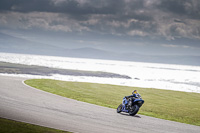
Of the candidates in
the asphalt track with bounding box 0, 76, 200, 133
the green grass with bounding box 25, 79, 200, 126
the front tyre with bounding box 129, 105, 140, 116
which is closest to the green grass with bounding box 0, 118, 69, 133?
the asphalt track with bounding box 0, 76, 200, 133

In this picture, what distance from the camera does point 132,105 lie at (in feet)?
54.3

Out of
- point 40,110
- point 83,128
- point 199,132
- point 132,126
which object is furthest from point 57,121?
point 199,132

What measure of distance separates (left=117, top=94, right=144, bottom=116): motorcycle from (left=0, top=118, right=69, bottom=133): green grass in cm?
676

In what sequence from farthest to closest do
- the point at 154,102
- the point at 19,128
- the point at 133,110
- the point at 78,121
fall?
the point at 154,102 → the point at 133,110 → the point at 78,121 → the point at 19,128

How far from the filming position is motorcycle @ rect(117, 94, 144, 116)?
1625 centimetres

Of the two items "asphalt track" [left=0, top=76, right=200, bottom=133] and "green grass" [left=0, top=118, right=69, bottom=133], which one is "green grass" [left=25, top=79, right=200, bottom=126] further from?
"green grass" [left=0, top=118, right=69, bottom=133]

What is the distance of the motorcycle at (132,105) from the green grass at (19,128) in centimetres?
676

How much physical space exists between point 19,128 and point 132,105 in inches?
323

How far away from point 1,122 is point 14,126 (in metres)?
0.82

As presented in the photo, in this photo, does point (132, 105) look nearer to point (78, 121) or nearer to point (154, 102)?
point (78, 121)

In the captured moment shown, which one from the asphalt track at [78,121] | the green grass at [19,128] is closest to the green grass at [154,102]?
the asphalt track at [78,121]

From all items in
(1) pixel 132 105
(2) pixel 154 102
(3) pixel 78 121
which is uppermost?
(2) pixel 154 102

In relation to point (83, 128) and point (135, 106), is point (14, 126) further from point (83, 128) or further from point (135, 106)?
point (135, 106)

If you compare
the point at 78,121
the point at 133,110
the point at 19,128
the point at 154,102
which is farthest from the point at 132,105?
the point at 154,102
